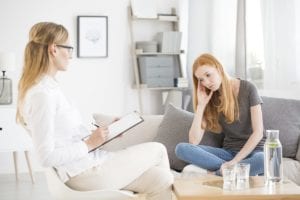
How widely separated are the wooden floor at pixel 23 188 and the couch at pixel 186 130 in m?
1.23

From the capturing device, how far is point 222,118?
10.7 ft

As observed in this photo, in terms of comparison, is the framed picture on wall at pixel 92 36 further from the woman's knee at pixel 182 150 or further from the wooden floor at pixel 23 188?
the woman's knee at pixel 182 150

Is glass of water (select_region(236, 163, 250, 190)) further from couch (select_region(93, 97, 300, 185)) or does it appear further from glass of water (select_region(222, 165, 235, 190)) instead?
couch (select_region(93, 97, 300, 185))

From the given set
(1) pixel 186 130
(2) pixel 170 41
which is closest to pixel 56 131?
(1) pixel 186 130

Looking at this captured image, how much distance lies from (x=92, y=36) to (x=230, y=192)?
3.75 m

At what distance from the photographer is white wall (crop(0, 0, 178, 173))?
5.54 meters

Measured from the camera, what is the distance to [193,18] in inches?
224

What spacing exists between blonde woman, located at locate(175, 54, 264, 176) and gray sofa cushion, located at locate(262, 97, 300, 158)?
8.8 inches

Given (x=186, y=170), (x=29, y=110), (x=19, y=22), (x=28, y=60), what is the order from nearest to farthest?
(x=29, y=110) < (x=28, y=60) < (x=186, y=170) < (x=19, y=22)

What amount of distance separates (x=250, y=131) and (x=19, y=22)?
10.4 feet

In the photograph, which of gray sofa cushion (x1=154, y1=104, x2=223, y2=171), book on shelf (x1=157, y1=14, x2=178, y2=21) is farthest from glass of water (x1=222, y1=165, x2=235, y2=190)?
book on shelf (x1=157, y1=14, x2=178, y2=21)

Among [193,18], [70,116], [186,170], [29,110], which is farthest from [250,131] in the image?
[193,18]

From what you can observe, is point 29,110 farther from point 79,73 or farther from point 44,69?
point 79,73

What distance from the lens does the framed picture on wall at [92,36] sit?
18.7 feet
